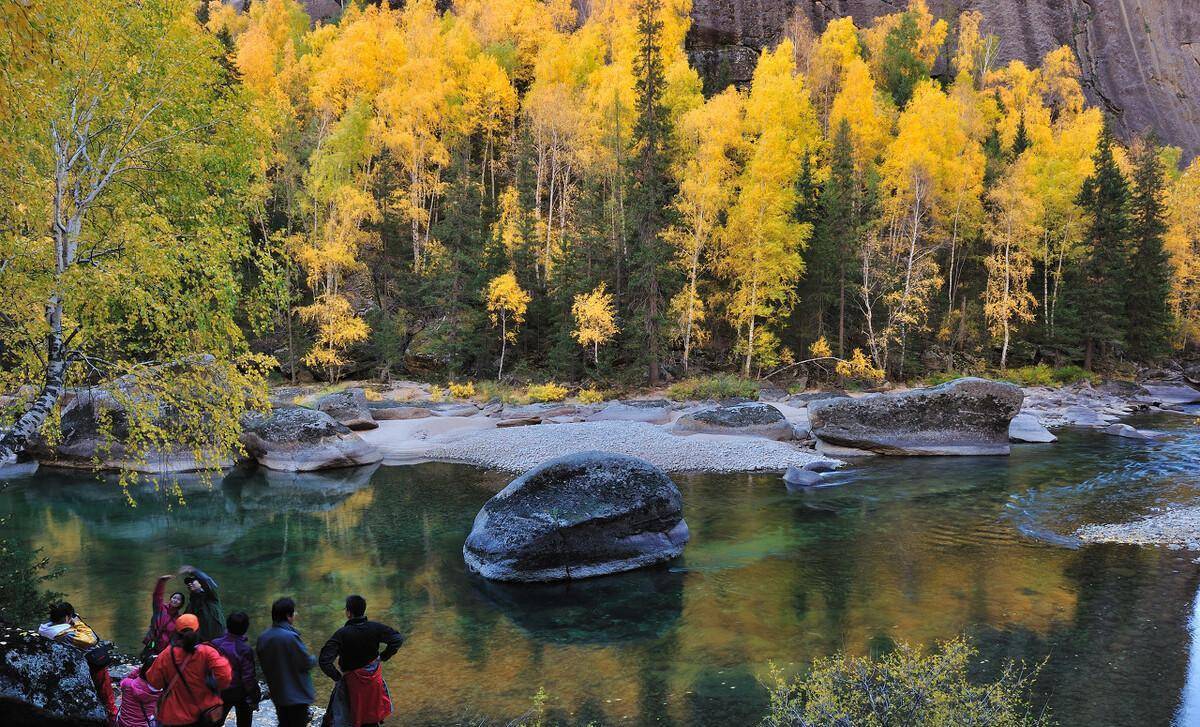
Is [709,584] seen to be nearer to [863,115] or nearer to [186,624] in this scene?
[186,624]

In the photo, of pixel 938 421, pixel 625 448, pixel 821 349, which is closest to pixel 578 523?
pixel 625 448

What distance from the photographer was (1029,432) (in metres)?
25.5

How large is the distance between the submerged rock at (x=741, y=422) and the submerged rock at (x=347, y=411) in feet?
42.6

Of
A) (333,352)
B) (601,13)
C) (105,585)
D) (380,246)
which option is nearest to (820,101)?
(601,13)

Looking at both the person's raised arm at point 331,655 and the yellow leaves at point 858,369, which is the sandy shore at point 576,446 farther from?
the person's raised arm at point 331,655

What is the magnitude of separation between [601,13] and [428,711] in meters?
59.9

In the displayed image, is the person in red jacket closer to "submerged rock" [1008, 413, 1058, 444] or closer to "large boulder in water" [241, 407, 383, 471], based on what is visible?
"large boulder in water" [241, 407, 383, 471]

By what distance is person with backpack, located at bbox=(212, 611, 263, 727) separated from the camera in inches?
231

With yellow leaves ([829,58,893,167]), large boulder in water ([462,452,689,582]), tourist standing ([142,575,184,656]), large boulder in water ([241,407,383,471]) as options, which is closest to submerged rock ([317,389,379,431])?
large boulder in water ([241,407,383,471])

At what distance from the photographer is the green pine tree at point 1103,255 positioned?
38.3 m

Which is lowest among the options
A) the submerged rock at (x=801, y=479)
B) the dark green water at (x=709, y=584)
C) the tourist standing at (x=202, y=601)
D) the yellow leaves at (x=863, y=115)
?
the dark green water at (x=709, y=584)

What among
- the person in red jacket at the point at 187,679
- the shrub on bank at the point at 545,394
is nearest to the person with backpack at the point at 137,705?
the person in red jacket at the point at 187,679

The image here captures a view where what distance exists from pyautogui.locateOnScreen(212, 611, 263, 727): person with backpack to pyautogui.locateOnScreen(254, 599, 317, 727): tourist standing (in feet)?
0.48

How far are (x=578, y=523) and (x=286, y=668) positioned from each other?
24.1ft
